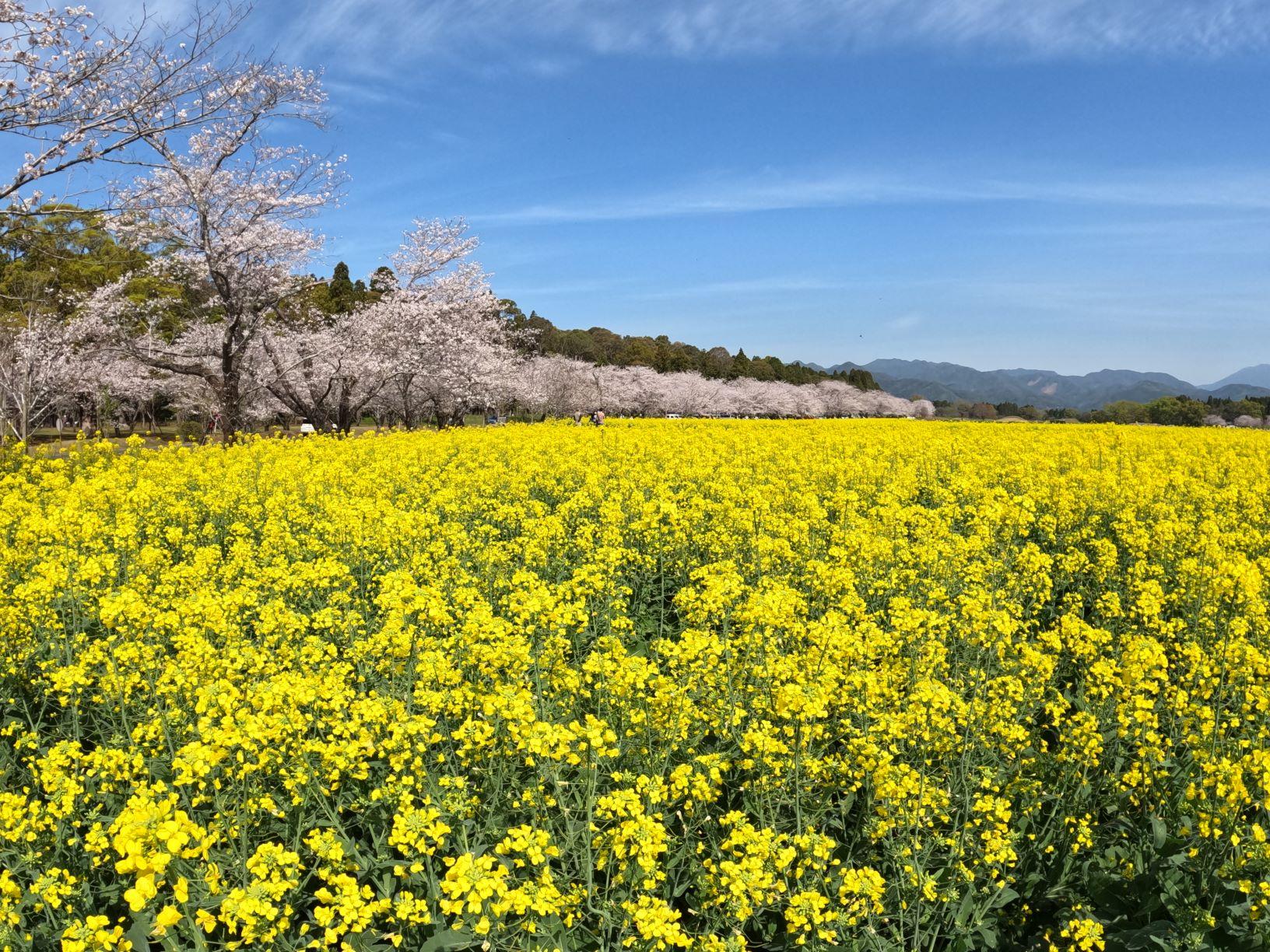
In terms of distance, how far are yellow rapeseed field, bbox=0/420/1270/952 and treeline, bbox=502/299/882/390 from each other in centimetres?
7608

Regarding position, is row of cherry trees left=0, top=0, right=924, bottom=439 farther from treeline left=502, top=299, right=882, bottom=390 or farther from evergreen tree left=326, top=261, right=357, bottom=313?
treeline left=502, top=299, right=882, bottom=390

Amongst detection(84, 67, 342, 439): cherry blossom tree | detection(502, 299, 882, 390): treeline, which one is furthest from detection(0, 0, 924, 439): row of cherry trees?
detection(502, 299, 882, 390): treeline

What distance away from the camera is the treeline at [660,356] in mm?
92312

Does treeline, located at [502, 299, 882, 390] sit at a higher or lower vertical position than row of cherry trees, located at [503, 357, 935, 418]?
higher

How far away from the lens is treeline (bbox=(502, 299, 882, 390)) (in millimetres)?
92312

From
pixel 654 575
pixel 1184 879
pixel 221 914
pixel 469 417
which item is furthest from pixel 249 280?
pixel 469 417

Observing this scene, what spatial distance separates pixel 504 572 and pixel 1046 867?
184 inches

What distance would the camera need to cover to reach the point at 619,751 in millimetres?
3658

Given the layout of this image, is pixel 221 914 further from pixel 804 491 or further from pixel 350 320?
pixel 350 320

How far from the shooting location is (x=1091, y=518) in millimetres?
9570

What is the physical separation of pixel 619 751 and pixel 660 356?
93946mm

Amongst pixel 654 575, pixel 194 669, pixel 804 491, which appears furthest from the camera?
pixel 804 491

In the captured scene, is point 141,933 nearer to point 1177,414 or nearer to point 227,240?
point 227,240

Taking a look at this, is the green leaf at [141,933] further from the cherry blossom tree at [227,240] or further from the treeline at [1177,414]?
the treeline at [1177,414]
